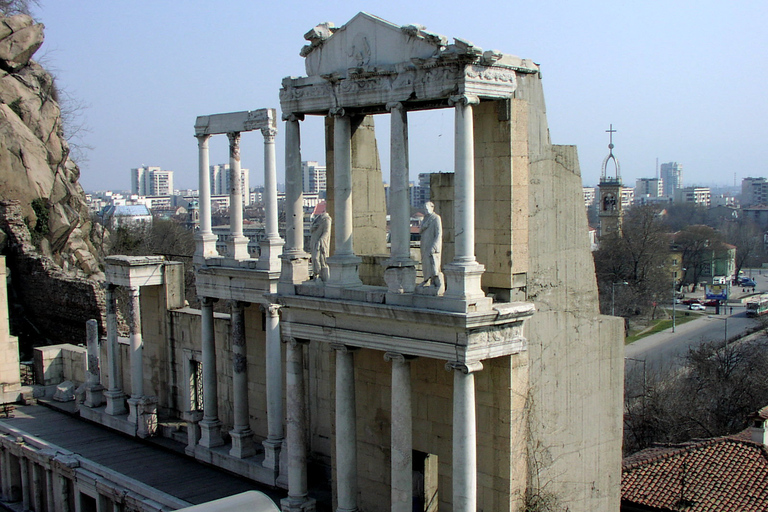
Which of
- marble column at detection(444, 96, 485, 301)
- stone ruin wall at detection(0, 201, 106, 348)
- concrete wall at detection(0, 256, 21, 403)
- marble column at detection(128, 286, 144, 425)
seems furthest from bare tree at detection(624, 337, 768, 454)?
concrete wall at detection(0, 256, 21, 403)

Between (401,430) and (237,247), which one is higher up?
(237,247)

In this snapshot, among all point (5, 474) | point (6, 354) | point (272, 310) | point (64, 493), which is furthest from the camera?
point (6, 354)

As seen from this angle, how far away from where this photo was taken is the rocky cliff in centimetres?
3319

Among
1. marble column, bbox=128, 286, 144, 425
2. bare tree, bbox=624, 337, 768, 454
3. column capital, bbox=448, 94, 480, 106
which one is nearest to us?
column capital, bbox=448, 94, 480, 106

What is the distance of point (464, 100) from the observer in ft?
40.3

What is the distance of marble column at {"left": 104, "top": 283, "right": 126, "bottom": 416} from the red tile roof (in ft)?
49.2

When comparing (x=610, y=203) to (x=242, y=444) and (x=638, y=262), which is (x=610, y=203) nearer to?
(x=638, y=262)

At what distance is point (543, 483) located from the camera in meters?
13.4

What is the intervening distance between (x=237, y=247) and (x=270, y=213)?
1540 millimetres

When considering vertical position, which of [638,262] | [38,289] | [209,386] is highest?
[38,289]

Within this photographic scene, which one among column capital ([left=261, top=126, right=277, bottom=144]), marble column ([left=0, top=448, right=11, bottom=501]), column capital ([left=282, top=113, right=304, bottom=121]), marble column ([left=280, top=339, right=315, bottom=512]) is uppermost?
column capital ([left=261, top=126, right=277, bottom=144])

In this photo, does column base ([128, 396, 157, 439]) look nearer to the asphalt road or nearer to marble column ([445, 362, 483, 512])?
marble column ([445, 362, 483, 512])

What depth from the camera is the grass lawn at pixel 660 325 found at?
2182 inches

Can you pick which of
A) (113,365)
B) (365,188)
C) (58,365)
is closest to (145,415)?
(113,365)
